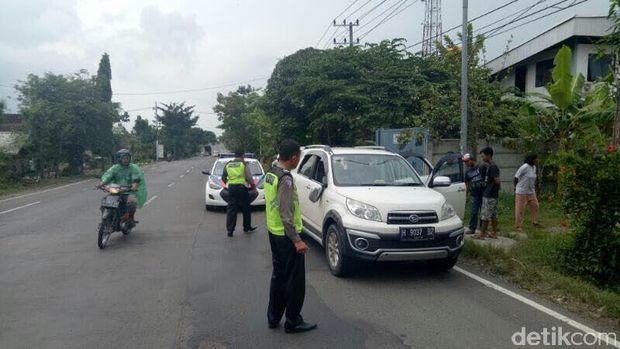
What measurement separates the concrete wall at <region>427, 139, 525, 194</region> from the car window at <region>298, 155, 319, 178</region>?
5.87 m

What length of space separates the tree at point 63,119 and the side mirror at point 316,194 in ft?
84.7

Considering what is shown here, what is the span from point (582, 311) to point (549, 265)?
159cm

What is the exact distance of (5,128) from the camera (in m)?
40.6

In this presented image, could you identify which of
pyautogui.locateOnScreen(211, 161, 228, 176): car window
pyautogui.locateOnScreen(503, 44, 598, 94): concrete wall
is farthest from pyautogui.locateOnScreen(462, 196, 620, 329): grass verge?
pyautogui.locateOnScreen(503, 44, 598, 94): concrete wall

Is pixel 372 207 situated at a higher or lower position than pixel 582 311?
higher

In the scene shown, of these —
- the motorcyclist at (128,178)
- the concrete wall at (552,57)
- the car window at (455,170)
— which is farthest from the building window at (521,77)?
the motorcyclist at (128,178)

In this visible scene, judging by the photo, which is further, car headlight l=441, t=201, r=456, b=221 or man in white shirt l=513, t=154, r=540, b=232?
man in white shirt l=513, t=154, r=540, b=232

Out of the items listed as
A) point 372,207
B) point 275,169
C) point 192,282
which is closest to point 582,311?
point 372,207

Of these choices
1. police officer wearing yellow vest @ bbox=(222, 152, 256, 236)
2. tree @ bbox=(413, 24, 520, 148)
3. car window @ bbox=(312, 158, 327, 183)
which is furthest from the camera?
tree @ bbox=(413, 24, 520, 148)

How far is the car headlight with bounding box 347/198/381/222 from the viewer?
6121 millimetres

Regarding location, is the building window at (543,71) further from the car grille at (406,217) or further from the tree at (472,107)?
the car grille at (406,217)

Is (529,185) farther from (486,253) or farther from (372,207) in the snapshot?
(372,207)

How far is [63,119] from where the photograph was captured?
2908cm

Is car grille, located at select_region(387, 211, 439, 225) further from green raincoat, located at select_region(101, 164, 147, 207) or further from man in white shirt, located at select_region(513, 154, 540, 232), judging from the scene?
green raincoat, located at select_region(101, 164, 147, 207)
